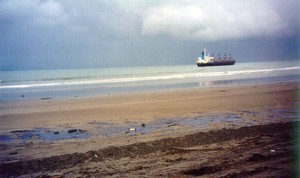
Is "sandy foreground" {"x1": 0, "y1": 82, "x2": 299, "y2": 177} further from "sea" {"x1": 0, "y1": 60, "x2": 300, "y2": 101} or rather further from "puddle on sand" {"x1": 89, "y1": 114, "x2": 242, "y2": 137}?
"sea" {"x1": 0, "y1": 60, "x2": 300, "y2": 101}

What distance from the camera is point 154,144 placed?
24.6 ft

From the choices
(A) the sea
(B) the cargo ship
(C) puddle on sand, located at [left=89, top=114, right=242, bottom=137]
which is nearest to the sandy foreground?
(C) puddle on sand, located at [left=89, top=114, right=242, bottom=137]

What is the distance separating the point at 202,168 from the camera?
221 inches

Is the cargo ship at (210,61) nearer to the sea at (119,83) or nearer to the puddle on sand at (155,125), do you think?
the sea at (119,83)

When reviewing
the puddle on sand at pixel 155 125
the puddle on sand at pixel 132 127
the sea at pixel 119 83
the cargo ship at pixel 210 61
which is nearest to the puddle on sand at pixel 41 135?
the puddle on sand at pixel 132 127

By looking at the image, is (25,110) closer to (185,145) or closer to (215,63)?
(185,145)

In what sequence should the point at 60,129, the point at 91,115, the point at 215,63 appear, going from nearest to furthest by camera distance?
1. the point at 60,129
2. the point at 91,115
3. the point at 215,63

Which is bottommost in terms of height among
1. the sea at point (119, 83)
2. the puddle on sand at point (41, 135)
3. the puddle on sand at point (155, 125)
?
the puddle on sand at point (41, 135)

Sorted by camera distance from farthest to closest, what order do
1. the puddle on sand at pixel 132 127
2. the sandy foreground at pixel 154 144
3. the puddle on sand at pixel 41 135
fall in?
the puddle on sand at pixel 132 127 < the puddle on sand at pixel 41 135 < the sandy foreground at pixel 154 144

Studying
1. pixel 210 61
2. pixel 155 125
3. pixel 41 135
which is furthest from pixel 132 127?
pixel 210 61

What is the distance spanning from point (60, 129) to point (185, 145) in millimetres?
5054

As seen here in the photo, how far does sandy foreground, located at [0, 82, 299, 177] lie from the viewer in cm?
569

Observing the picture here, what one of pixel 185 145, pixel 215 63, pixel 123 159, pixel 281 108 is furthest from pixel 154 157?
pixel 215 63

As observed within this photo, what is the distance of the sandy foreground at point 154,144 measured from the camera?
18.7ft
